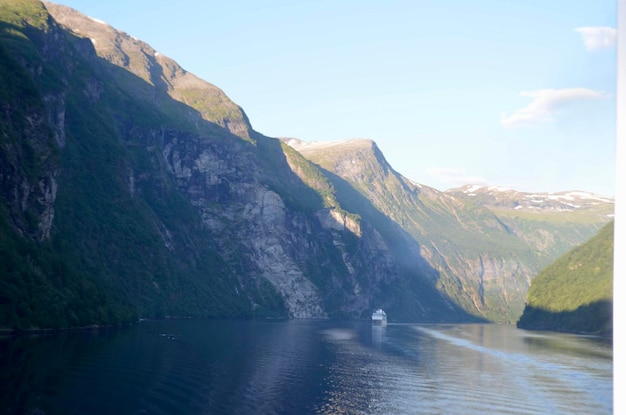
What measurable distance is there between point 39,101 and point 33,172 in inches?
943

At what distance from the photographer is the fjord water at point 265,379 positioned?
61.6m

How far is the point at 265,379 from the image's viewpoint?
277 ft

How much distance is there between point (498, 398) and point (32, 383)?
5571cm

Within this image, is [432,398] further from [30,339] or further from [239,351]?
[30,339]

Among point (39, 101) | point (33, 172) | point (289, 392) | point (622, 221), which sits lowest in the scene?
point (289, 392)

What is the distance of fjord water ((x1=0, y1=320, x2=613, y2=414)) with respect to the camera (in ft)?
202

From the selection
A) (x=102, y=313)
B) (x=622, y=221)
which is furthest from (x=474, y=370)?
(x=622, y=221)

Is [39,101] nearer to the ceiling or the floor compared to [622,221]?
nearer to the ceiling

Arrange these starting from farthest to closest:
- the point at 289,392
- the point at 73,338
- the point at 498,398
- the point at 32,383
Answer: the point at 73,338 < the point at 498,398 < the point at 289,392 < the point at 32,383

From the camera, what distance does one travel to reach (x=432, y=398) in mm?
79438

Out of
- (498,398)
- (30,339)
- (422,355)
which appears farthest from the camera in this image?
(422,355)

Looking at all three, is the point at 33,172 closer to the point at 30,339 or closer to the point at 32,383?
the point at 30,339

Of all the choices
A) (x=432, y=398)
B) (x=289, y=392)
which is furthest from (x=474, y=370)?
(x=289, y=392)

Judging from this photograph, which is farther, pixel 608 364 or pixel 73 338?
pixel 608 364
